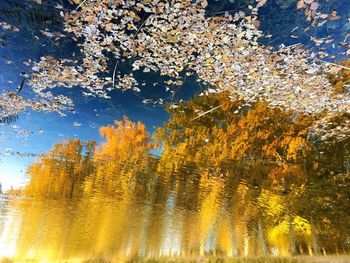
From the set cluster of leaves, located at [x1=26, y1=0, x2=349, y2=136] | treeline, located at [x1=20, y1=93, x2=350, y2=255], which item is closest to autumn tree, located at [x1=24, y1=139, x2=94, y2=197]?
treeline, located at [x1=20, y1=93, x2=350, y2=255]

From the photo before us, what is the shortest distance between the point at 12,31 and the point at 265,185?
1182 centimetres

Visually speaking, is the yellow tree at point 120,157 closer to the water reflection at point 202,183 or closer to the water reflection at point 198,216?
the water reflection at point 202,183

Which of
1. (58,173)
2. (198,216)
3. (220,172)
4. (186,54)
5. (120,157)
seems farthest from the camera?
(198,216)

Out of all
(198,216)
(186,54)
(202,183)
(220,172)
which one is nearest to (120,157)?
(202,183)

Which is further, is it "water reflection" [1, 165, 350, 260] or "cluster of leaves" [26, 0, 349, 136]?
"water reflection" [1, 165, 350, 260]

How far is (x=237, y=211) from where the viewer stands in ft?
48.1

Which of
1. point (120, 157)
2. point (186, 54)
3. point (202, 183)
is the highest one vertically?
point (186, 54)

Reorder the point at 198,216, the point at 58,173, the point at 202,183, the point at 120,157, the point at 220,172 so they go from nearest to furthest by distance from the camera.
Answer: the point at 58,173, the point at 202,183, the point at 220,172, the point at 120,157, the point at 198,216

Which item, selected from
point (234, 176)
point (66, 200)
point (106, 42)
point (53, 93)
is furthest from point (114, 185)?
point (106, 42)

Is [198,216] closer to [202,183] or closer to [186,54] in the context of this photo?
[202,183]

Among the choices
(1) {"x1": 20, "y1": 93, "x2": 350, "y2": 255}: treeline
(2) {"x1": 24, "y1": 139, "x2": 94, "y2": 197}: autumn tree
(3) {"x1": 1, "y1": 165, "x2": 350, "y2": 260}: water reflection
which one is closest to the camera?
(2) {"x1": 24, "y1": 139, "x2": 94, "y2": 197}: autumn tree

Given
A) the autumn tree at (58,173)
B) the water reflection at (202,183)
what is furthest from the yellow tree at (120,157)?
the autumn tree at (58,173)

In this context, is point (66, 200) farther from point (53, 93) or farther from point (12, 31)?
point (12, 31)

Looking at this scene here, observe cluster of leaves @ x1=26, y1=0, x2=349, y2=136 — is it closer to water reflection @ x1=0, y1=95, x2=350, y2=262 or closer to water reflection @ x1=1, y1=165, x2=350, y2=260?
water reflection @ x1=0, y1=95, x2=350, y2=262
